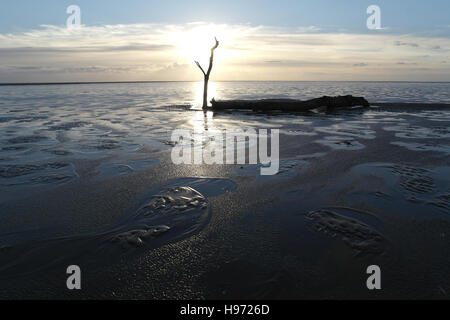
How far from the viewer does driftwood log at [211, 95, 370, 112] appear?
2311 centimetres

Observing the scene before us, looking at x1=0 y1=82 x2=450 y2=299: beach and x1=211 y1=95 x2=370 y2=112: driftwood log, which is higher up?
x1=211 y1=95 x2=370 y2=112: driftwood log

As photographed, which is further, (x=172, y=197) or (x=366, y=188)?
(x=366, y=188)

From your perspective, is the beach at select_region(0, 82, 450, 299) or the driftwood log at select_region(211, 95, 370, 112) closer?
the beach at select_region(0, 82, 450, 299)

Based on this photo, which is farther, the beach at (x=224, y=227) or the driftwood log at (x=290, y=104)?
the driftwood log at (x=290, y=104)

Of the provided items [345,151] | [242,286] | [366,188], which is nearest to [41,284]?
[242,286]

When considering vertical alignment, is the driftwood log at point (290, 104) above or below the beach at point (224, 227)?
above

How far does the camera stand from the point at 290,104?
76.6 feet

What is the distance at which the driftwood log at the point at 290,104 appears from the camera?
23.1 m

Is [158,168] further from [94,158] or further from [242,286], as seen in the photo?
[242,286]

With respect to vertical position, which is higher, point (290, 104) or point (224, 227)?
point (290, 104)

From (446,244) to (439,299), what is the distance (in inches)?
52.0
